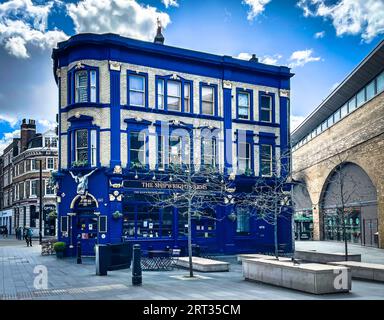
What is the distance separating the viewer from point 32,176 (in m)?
62.6

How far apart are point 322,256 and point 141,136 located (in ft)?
40.3

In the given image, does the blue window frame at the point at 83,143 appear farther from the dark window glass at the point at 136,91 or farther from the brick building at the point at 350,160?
the brick building at the point at 350,160

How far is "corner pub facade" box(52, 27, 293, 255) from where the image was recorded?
2697 centimetres

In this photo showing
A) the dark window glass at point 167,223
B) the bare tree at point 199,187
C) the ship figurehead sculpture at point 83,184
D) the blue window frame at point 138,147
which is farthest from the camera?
the dark window glass at point 167,223

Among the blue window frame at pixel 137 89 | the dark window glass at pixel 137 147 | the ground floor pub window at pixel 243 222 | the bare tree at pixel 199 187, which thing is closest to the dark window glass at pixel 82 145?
the dark window glass at pixel 137 147

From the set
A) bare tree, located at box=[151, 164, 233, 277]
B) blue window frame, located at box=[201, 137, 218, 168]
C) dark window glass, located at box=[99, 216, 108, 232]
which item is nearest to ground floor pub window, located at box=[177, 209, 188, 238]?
bare tree, located at box=[151, 164, 233, 277]

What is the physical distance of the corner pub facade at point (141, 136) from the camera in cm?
2697

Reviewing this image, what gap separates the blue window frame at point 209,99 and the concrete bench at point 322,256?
34.9 feet

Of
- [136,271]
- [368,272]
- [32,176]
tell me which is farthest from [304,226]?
[136,271]

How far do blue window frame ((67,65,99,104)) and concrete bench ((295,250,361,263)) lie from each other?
1455 centimetres

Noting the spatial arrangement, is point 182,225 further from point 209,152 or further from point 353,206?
point 353,206
